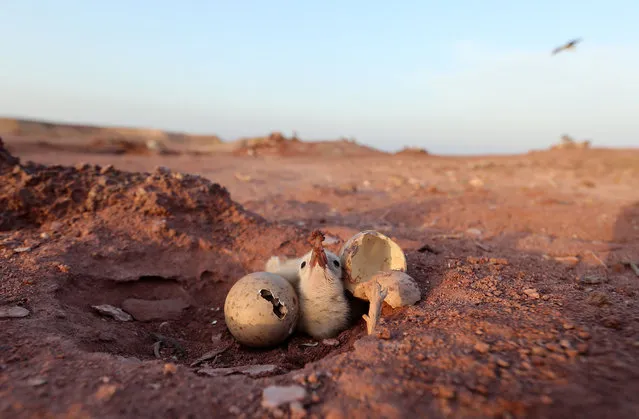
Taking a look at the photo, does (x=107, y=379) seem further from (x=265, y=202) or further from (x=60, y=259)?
(x=265, y=202)

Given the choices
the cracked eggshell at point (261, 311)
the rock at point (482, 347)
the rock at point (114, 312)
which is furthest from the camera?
the rock at point (114, 312)

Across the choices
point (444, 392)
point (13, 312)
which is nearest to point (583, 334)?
point (444, 392)

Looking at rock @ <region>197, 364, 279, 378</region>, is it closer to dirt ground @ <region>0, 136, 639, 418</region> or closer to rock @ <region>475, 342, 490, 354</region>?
dirt ground @ <region>0, 136, 639, 418</region>

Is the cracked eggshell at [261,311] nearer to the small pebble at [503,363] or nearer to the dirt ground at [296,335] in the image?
the dirt ground at [296,335]

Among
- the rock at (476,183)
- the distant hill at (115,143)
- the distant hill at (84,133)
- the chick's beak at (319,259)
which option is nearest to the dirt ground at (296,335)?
the chick's beak at (319,259)


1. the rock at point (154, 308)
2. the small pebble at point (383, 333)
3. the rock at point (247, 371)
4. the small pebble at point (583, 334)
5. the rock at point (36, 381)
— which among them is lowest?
the rock at point (154, 308)

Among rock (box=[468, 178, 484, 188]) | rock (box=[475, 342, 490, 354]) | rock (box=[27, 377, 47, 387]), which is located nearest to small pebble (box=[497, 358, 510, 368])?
rock (box=[475, 342, 490, 354])

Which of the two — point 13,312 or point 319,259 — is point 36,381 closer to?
point 13,312
